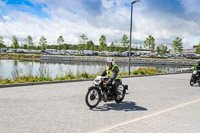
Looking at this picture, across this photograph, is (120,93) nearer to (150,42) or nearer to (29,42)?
(150,42)

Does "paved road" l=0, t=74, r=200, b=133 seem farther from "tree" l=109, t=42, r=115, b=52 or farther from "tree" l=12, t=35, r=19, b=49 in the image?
"tree" l=12, t=35, r=19, b=49

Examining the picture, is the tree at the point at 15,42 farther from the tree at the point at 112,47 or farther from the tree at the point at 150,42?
the tree at the point at 150,42

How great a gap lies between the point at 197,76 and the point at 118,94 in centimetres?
717

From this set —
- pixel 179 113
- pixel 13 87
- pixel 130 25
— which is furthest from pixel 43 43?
pixel 179 113

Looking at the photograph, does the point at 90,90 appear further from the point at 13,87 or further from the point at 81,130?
the point at 13,87

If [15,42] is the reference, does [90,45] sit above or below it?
below

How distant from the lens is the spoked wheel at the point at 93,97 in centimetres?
641

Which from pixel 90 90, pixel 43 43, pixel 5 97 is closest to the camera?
pixel 90 90

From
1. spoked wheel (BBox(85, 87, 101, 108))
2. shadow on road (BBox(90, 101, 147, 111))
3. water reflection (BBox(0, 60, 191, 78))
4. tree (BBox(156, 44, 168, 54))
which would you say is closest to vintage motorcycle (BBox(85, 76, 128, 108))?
spoked wheel (BBox(85, 87, 101, 108))

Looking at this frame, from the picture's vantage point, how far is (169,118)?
542 cm

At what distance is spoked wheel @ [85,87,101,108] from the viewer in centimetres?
641

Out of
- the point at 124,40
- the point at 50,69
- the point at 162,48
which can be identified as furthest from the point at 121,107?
the point at 162,48

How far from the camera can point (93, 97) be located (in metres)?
6.48

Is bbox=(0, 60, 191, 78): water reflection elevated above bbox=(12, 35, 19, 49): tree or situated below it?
below
